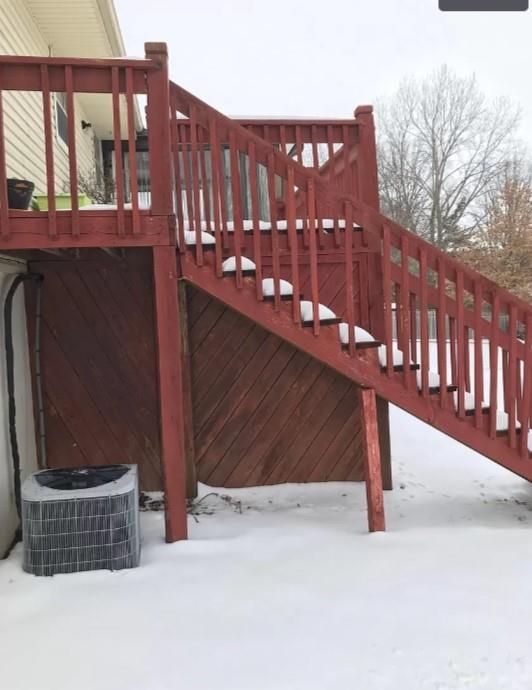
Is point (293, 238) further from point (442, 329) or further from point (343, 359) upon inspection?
point (442, 329)

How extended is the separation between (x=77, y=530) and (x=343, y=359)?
192 cm

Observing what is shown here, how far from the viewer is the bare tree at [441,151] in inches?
1042

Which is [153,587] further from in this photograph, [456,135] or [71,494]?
[456,135]

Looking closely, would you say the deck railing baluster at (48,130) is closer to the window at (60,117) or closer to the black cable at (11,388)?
the black cable at (11,388)

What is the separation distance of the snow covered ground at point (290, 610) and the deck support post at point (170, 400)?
188 mm

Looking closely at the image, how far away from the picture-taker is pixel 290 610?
293cm

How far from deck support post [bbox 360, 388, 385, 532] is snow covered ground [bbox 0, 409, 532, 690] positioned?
0.13 m

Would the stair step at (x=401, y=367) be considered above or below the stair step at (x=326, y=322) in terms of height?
below

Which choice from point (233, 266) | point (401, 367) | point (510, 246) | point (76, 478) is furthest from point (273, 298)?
point (510, 246)

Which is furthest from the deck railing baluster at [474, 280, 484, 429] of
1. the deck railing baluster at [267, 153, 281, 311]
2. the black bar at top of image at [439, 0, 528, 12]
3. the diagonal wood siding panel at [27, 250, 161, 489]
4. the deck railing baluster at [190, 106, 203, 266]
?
the diagonal wood siding panel at [27, 250, 161, 489]

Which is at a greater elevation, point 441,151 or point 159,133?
point 441,151

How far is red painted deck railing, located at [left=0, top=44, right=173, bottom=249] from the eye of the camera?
336cm

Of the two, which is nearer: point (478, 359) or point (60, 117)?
point (478, 359)

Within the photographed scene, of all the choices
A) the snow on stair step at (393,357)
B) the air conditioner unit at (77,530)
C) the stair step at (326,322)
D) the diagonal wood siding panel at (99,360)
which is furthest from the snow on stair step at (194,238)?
the air conditioner unit at (77,530)
